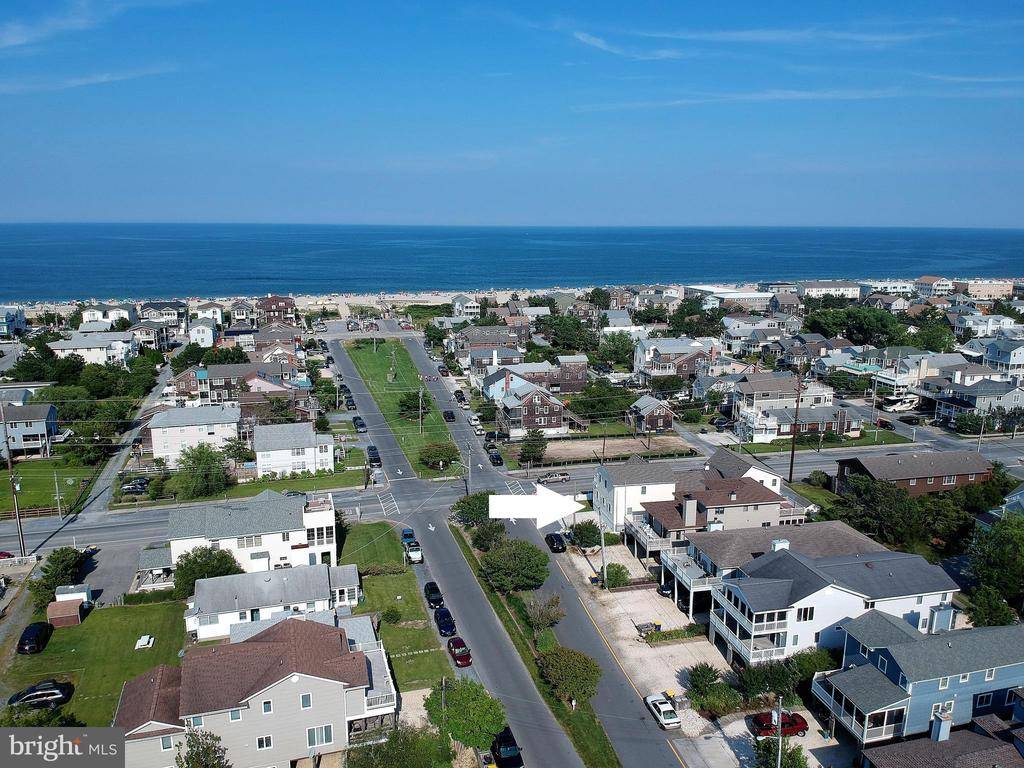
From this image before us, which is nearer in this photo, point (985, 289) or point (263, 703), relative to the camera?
point (263, 703)

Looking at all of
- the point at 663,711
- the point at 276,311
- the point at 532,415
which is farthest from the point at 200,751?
the point at 276,311

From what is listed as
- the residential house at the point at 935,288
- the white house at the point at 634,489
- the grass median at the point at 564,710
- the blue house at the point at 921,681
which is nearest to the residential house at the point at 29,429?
the grass median at the point at 564,710

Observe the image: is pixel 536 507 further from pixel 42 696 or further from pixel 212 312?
pixel 212 312

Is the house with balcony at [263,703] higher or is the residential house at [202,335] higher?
the residential house at [202,335]

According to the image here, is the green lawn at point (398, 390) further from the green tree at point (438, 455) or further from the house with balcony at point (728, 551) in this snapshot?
the house with balcony at point (728, 551)

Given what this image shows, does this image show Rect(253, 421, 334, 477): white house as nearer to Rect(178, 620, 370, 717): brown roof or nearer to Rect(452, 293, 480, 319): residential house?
Rect(178, 620, 370, 717): brown roof
